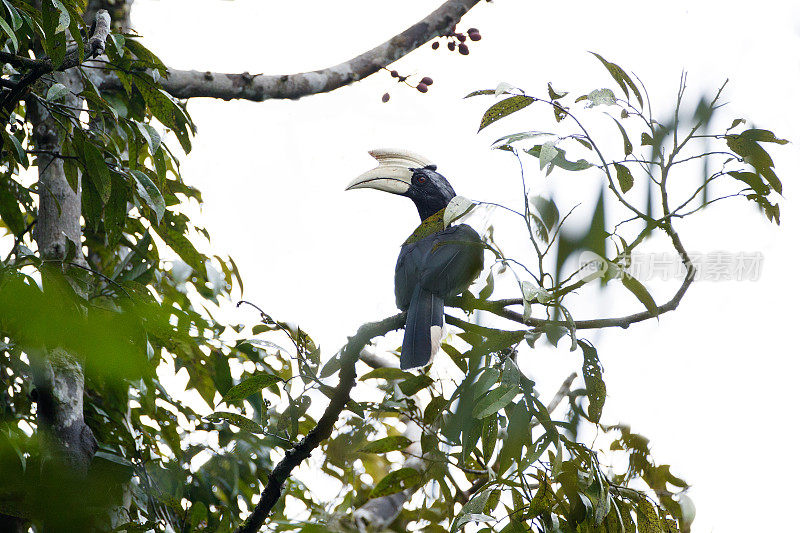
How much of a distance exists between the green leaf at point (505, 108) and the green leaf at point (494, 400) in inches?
18.3

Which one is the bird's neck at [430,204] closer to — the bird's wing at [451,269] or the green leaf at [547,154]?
the bird's wing at [451,269]

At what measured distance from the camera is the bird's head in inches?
125

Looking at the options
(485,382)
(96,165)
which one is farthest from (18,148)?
(485,382)

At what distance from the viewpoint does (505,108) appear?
1325 millimetres

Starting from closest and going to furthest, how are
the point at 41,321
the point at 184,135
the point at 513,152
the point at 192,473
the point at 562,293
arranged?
1. the point at 41,321
2. the point at 562,293
3. the point at 513,152
4. the point at 184,135
5. the point at 192,473

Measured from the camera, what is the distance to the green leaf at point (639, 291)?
46.8 inches

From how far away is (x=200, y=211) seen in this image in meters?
2.60

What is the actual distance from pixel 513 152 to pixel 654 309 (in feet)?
1.16

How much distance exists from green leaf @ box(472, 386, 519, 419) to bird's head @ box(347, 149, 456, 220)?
6.39ft

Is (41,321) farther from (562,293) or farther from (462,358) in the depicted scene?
(462,358)

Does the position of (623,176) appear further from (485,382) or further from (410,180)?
(410,180)

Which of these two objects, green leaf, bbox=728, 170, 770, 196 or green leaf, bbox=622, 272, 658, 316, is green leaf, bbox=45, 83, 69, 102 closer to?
green leaf, bbox=622, 272, 658, 316

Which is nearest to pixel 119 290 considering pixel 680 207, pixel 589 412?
pixel 589 412

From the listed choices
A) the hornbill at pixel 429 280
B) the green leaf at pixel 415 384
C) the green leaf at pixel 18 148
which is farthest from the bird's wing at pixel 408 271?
the green leaf at pixel 18 148
